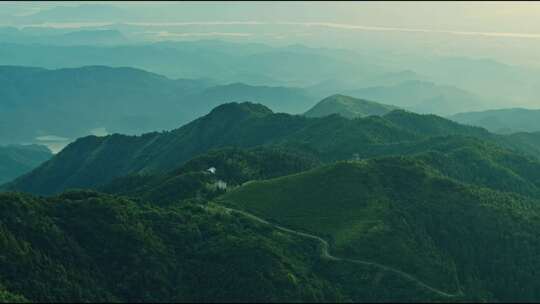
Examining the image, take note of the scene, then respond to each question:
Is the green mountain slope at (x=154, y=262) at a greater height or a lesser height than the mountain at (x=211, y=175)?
greater

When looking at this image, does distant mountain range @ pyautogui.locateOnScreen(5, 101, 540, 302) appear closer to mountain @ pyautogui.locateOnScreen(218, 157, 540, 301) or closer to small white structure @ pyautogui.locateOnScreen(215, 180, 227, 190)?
mountain @ pyautogui.locateOnScreen(218, 157, 540, 301)

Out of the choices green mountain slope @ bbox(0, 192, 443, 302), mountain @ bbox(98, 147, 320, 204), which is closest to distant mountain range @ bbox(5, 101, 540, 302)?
green mountain slope @ bbox(0, 192, 443, 302)

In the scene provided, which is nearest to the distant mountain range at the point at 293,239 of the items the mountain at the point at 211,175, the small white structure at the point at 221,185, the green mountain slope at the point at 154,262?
the green mountain slope at the point at 154,262

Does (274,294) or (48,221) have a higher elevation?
(48,221)

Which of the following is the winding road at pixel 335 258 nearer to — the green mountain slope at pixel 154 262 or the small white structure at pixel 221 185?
the green mountain slope at pixel 154 262

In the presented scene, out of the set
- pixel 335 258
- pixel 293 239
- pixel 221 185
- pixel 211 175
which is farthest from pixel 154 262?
pixel 211 175

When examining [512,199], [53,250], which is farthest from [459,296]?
[53,250]

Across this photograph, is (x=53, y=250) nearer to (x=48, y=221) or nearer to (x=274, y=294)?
(x=48, y=221)

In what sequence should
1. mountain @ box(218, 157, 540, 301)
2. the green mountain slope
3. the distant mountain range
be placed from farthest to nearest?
mountain @ box(218, 157, 540, 301), the distant mountain range, the green mountain slope
